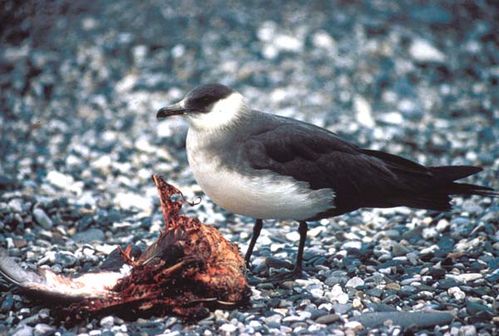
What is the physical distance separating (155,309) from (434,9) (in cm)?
895

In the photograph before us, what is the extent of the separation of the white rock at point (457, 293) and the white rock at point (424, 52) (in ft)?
21.2

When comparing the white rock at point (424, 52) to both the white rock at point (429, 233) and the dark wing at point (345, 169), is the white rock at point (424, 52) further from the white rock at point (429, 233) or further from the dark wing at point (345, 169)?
the dark wing at point (345, 169)

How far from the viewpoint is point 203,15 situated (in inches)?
467

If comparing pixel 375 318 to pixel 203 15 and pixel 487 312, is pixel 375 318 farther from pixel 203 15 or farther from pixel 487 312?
pixel 203 15

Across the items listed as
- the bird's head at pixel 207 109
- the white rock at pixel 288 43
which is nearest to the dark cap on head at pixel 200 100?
the bird's head at pixel 207 109

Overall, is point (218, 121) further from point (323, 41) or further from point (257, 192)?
point (323, 41)

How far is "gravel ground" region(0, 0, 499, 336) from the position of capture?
198 inches

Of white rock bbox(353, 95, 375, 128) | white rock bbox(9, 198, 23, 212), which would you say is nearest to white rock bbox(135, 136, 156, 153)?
white rock bbox(9, 198, 23, 212)

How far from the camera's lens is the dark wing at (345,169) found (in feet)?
17.6

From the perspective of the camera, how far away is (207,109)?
5.45 metres

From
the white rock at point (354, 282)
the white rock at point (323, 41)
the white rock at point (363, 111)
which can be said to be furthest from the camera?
the white rock at point (323, 41)

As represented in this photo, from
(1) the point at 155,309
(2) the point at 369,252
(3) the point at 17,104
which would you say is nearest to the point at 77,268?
(1) the point at 155,309

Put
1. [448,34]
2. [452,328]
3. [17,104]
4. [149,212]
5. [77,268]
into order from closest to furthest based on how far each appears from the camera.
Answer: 1. [452,328]
2. [77,268]
3. [149,212]
4. [17,104]
5. [448,34]

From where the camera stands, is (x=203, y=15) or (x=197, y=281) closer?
(x=197, y=281)
